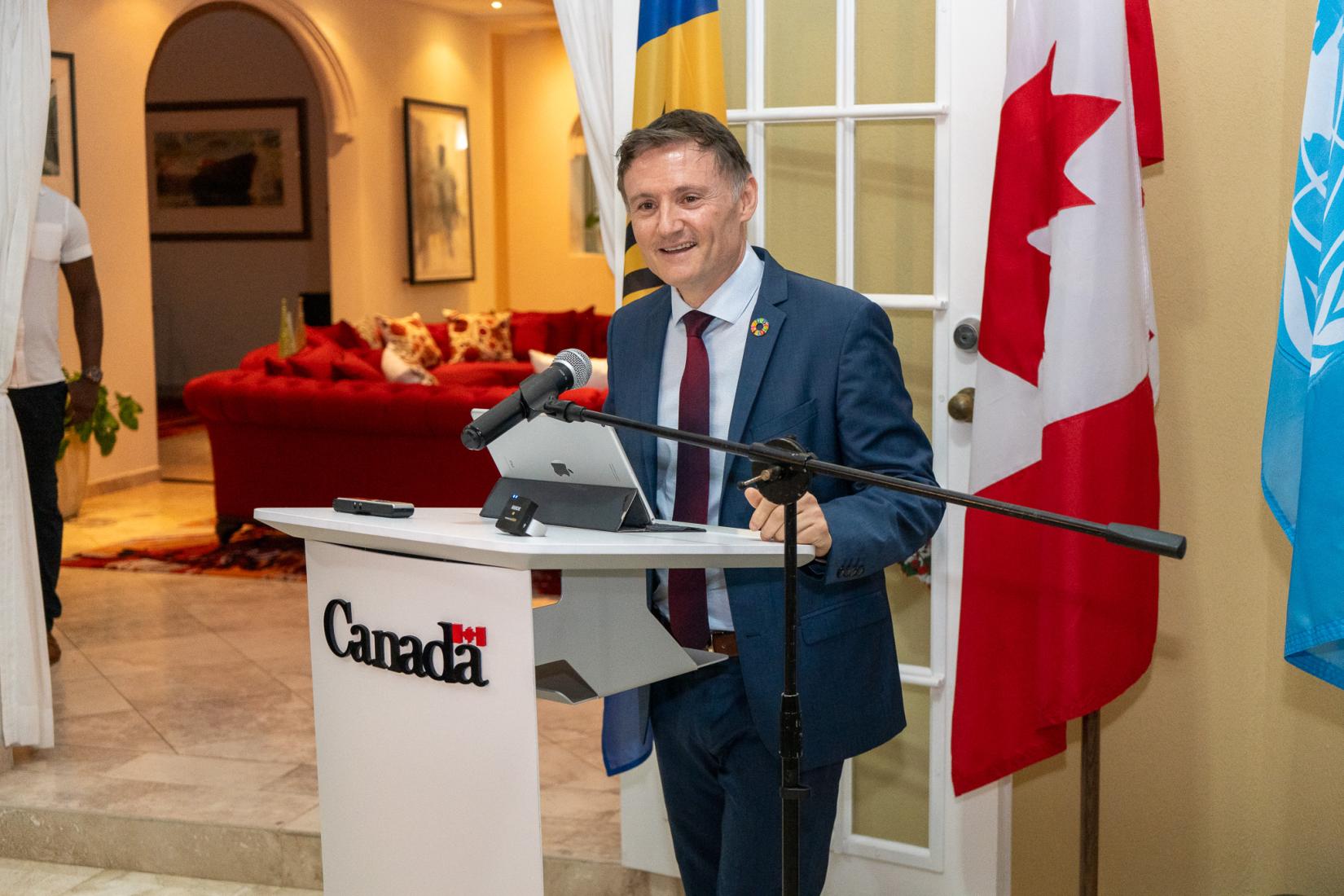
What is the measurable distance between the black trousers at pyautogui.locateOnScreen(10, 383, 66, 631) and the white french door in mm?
2506

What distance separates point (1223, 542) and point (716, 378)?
1.27 metres

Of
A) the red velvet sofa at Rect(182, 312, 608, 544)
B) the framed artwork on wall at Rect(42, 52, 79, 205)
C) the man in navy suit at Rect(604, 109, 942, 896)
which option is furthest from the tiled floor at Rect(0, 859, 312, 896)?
the framed artwork on wall at Rect(42, 52, 79, 205)

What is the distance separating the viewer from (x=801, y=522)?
180cm

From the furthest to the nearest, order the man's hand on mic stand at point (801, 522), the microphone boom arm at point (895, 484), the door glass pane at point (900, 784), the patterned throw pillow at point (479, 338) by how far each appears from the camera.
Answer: the patterned throw pillow at point (479, 338) < the door glass pane at point (900, 784) < the man's hand on mic stand at point (801, 522) < the microphone boom arm at point (895, 484)

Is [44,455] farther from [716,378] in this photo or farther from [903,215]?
[716,378]

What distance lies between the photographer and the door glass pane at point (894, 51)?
2.74 m

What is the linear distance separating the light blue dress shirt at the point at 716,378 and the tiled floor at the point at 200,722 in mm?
1420

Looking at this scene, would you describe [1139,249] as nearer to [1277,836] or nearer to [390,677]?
[1277,836]

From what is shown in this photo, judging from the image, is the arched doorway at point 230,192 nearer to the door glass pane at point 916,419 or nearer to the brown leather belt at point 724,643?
the door glass pane at point 916,419

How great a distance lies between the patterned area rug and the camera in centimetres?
633

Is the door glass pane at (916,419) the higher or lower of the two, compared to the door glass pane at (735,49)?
lower

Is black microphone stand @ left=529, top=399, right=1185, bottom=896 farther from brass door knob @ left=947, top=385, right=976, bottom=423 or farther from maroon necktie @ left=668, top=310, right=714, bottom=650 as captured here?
brass door knob @ left=947, top=385, right=976, bottom=423

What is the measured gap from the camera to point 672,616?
80.4 inches

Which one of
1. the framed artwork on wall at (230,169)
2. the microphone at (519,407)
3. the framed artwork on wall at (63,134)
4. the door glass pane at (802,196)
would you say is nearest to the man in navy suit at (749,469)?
Answer: the microphone at (519,407)
